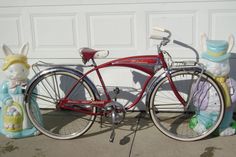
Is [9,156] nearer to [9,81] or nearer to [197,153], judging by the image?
[9,81]

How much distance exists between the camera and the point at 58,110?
14.2 feet

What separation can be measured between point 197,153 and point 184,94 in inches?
41.5

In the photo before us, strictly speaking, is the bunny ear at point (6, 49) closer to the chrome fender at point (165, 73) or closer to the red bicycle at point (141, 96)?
the red bicycle at point (141, 96)

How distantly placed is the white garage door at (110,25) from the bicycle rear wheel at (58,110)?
34cm

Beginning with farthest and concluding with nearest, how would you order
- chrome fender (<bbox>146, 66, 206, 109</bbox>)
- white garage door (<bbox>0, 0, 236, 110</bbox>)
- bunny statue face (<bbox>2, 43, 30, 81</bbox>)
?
1. white garage door (<bbox>0, 0, 236, 110</bbox>)
2. bunny statue face (<bbox>2, 43, 30, 81</bbox>)
3. chrome fender (<bbox>146, 66, 206, 109</bbox>)

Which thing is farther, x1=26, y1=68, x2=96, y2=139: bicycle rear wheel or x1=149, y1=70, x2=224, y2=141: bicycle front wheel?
x1=26, y1=68, x2=96, y2=139: bicycle rear wheel

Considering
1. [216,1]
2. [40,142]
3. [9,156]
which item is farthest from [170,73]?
[9,156]

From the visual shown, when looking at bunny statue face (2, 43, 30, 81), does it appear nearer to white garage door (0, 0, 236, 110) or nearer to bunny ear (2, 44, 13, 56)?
bunny ear (2, 44, 13, 56)

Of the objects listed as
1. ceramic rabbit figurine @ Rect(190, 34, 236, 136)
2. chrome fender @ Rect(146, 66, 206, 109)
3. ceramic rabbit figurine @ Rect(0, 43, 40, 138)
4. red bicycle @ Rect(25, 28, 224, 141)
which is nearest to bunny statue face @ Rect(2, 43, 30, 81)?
ceramic rabbit figurine @ Rect(0, 43, 40, 138)

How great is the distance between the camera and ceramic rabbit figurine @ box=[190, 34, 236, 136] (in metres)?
3.88

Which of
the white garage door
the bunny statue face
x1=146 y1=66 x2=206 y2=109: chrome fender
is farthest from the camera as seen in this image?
the white garage door

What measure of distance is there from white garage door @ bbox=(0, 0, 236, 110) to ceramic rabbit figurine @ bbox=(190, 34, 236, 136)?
1.60ft

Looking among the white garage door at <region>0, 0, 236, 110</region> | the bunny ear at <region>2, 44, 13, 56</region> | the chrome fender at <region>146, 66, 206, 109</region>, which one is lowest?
the chrome fender at <region>146, 66, 206, 109</region>

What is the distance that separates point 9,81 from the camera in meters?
4.12
